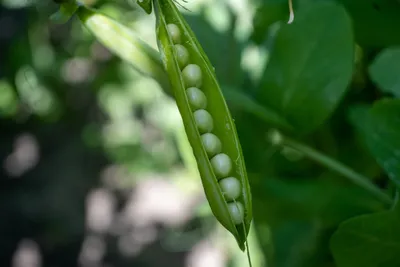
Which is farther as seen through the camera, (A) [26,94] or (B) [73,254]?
(B) [73,254]

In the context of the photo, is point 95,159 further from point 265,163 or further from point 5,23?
point 265,163

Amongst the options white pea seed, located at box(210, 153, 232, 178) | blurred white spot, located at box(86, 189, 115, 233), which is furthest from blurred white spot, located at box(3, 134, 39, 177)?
white pea seed, located at box(210, 153, 232, 178)

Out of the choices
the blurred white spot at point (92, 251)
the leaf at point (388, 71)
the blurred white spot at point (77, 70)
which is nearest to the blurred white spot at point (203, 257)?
the blurred white spot at point (92, 251)

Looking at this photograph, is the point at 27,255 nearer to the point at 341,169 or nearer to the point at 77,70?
Answer: the point at 77,70

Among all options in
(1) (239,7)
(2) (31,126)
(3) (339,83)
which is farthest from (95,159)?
(3) (339,83)

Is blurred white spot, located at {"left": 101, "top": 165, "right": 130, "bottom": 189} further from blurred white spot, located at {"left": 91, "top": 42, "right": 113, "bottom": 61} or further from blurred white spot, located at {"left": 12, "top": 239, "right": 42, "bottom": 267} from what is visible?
blurred white spot, located at {"left": 91, "top": 42, "right": 113, "bottom": 61}

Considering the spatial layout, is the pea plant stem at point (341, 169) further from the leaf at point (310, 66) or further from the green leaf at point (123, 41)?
the green leaf at point (123, 41)
